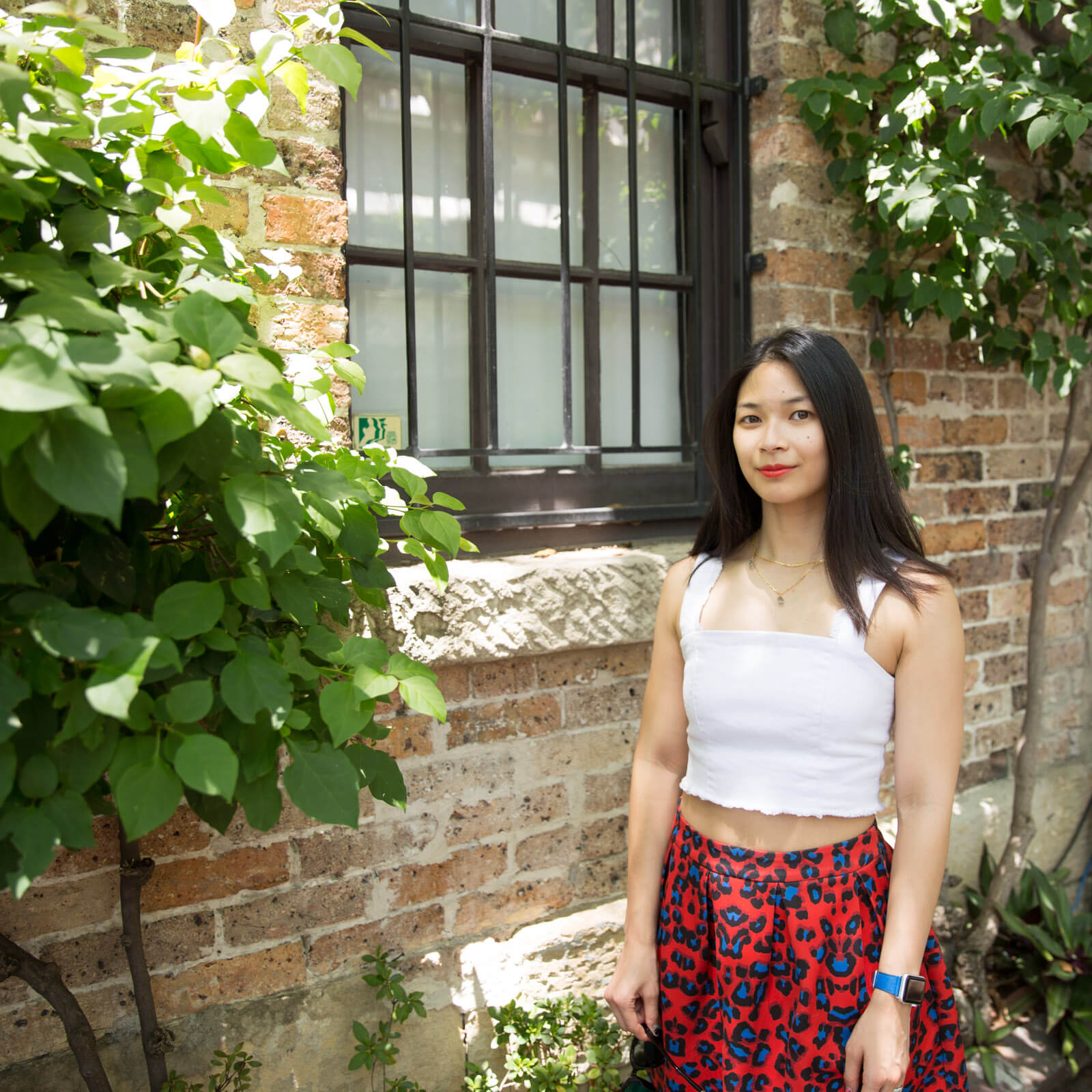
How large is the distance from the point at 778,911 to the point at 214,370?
4.07ft

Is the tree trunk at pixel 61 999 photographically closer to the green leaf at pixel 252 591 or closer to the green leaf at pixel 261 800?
the green leaf at pixel 261 800

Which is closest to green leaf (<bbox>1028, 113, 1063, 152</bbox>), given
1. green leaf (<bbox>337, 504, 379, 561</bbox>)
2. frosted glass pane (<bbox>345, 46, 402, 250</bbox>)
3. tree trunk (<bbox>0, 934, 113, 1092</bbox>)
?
frosted glass pane (<bbox>345, 46, 402, 250</bbox>)

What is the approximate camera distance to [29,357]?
825mm

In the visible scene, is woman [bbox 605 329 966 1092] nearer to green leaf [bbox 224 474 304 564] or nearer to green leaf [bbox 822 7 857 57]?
green leaf [bbox 224 474 304 564]

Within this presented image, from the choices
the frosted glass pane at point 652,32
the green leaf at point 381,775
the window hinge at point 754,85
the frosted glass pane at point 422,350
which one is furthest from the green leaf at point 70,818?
the window hinge at point 754,85

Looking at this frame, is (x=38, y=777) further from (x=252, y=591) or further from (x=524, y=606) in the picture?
(x=524, y=606)

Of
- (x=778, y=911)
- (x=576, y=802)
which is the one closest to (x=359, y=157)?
(x=576, y=802)

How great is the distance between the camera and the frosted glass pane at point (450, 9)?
2.23 metres

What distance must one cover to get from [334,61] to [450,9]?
1207mm

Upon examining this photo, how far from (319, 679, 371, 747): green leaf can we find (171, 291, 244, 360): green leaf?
48 centimetres

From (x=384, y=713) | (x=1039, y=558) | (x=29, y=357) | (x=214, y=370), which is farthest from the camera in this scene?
(x=1039, y=558)

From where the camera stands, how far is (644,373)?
2662mm

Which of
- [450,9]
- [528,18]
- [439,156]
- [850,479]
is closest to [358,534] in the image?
[850,479]

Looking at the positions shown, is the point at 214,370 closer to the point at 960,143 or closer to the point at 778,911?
the point at 778,911
